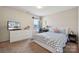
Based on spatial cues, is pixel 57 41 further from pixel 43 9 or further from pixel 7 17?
pixel 7 17

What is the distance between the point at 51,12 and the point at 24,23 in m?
0.66

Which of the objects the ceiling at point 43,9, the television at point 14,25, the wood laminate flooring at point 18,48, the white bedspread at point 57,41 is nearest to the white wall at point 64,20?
the ceiling at point 43,9

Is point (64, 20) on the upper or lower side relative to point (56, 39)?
upper

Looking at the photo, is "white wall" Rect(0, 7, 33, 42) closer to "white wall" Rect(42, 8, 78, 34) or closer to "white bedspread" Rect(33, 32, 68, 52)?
"white wall" Rect(42, 8, 78, 34)

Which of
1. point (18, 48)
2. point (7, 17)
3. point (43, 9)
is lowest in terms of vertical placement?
point (18, 48)

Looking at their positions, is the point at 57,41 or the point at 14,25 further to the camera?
the point at 14,25

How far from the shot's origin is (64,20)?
1412mm

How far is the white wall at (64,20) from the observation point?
1.33 m

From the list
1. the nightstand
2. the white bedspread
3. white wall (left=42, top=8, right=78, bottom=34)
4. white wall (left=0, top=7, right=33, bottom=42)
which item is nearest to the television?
white wall (left=0, top=7, right=33, bottom=42)

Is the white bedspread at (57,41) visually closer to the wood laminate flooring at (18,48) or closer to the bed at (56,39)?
the bed at (56,39)

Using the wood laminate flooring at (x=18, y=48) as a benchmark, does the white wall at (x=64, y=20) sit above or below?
above

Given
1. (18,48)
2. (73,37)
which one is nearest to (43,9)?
(73,37)

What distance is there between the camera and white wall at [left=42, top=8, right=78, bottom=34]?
4.36 feet
